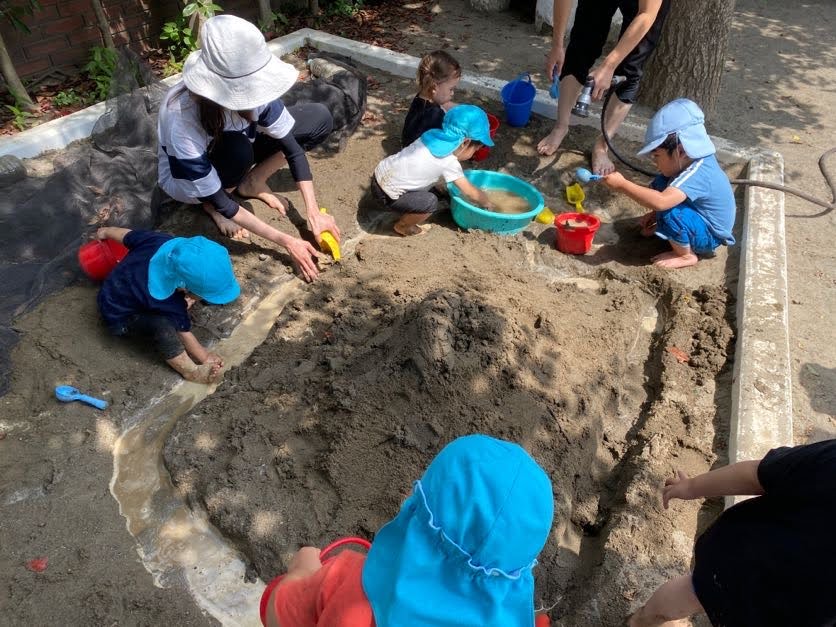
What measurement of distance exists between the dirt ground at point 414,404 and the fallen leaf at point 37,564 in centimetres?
2

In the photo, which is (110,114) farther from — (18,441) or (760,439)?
(760,439)

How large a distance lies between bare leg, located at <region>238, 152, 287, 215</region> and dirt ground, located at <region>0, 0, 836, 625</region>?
38 centimetres

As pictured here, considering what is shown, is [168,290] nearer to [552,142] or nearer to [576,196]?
[576,196]

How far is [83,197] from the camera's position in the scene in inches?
147

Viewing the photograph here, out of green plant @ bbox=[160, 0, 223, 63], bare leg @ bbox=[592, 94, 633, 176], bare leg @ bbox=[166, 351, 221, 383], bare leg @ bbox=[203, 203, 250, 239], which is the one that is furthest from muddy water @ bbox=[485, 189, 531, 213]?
green plant @ bbox=[160, 0, 223, 63]

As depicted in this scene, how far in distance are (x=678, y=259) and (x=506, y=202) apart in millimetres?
1216

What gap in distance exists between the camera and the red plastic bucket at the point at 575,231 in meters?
Result: 3.84

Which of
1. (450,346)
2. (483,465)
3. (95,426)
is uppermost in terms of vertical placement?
(483,465)

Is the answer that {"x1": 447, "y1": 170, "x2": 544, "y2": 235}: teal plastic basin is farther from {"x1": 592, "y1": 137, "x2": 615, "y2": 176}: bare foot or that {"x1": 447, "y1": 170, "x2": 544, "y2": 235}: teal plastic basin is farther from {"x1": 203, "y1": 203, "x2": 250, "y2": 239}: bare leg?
{"x1": 203, "y1": 203, "x2": 250, "y2": 239}: bare leg

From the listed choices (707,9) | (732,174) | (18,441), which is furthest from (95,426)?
(707,9)

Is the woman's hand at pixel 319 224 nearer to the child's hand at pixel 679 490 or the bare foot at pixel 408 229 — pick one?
the bare foot at pixel 408 229

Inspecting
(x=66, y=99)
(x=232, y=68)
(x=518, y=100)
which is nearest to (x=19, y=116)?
(x=66, y=99)

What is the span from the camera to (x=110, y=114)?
4.18 m

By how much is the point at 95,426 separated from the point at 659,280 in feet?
10.6
